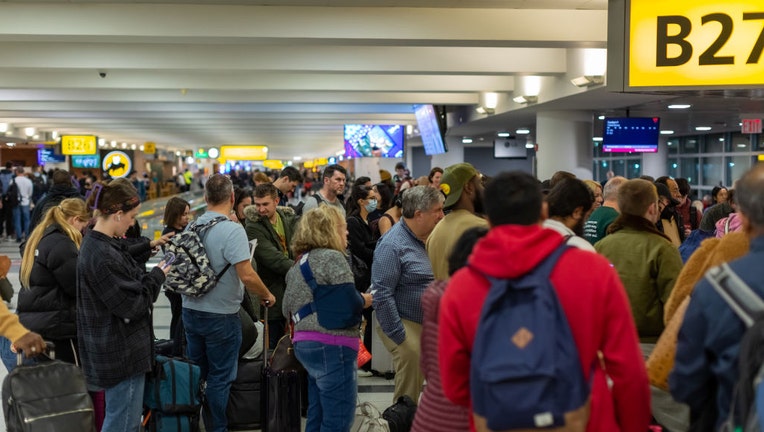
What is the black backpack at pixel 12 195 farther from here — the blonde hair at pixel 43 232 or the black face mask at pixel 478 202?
the black face mask at pixel 478 202

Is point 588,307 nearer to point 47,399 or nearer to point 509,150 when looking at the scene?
point 47,399

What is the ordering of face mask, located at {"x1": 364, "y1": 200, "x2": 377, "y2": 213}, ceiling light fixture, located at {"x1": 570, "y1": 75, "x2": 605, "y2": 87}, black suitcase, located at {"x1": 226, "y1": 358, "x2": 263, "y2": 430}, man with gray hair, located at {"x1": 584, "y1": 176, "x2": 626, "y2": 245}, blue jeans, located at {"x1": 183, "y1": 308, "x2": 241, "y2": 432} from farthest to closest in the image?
1. ceiling light fixture, located at {"x1": 570, "y1": 75, "x2": 605, "y2": 87}
2. face mask, located at {"x1": 364, "y1": 200, "x2": 377, "y2": 213}
3. black suitcase, located at {"x1": 226, "y1": 358, "x2": 263, "y2": 430}
4. man with gray hair, located at {"x1": 584, "y1": 176, "x2": 626, "y2": 245}
5. blue jeans, located at {"x1": 183, "y1": 308, "x2": 241, "y2": 432}

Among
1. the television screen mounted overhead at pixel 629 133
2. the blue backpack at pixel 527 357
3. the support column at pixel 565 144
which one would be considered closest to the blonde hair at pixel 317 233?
the blue backpack at pixel 527 357

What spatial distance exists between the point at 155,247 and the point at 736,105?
1130 cm

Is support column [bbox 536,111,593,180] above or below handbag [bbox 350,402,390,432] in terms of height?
above

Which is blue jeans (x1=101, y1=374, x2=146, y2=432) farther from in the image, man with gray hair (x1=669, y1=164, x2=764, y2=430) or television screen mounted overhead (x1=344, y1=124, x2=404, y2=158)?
television screen mounted overhead (x1=344, y1=124, x2=404, y2=158)

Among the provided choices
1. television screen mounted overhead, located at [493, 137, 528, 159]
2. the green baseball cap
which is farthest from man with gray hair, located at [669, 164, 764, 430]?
television screen mounted overhead, located at [493, 137, 528, 159]

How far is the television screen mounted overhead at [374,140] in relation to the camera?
23625mm

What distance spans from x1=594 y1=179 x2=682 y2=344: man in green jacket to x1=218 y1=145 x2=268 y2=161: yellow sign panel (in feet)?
144

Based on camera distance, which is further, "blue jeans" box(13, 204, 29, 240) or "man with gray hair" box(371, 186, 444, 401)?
"blue jeans" box(13, 204, 29, 240)

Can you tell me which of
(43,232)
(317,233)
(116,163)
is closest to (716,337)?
(317,233)

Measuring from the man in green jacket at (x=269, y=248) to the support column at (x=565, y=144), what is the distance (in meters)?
9.16

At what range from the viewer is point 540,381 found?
2.28m

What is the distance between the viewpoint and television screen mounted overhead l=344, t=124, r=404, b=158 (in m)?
23.6
